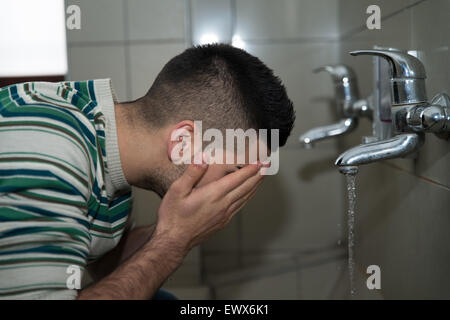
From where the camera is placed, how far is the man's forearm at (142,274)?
0.53m

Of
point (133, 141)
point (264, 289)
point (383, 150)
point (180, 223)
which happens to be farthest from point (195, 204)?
point (264, 289)

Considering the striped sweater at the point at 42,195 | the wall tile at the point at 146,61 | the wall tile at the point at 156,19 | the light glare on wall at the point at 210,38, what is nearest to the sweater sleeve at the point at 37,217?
the striped sweater at the point at 42,195

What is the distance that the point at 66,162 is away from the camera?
0.52 meters

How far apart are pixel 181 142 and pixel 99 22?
0.28 meters

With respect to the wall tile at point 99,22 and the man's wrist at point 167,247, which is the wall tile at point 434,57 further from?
the wall tile at point 99,22

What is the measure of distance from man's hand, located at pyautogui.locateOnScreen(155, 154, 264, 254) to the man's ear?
→ 0.12ft

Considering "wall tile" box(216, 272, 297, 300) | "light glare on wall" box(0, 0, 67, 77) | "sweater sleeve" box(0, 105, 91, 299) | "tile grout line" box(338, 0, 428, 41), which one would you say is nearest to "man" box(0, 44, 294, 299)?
"sweater sleeve" box(0, 105, 91, 299)

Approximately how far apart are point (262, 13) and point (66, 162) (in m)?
0.59

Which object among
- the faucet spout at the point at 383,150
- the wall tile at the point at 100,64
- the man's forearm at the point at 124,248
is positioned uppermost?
the wall tile at the point at 100,64

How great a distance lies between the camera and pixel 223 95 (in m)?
0.63

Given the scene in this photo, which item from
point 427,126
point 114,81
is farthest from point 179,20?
point 427,126

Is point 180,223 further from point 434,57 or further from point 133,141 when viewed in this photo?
point 434,57
